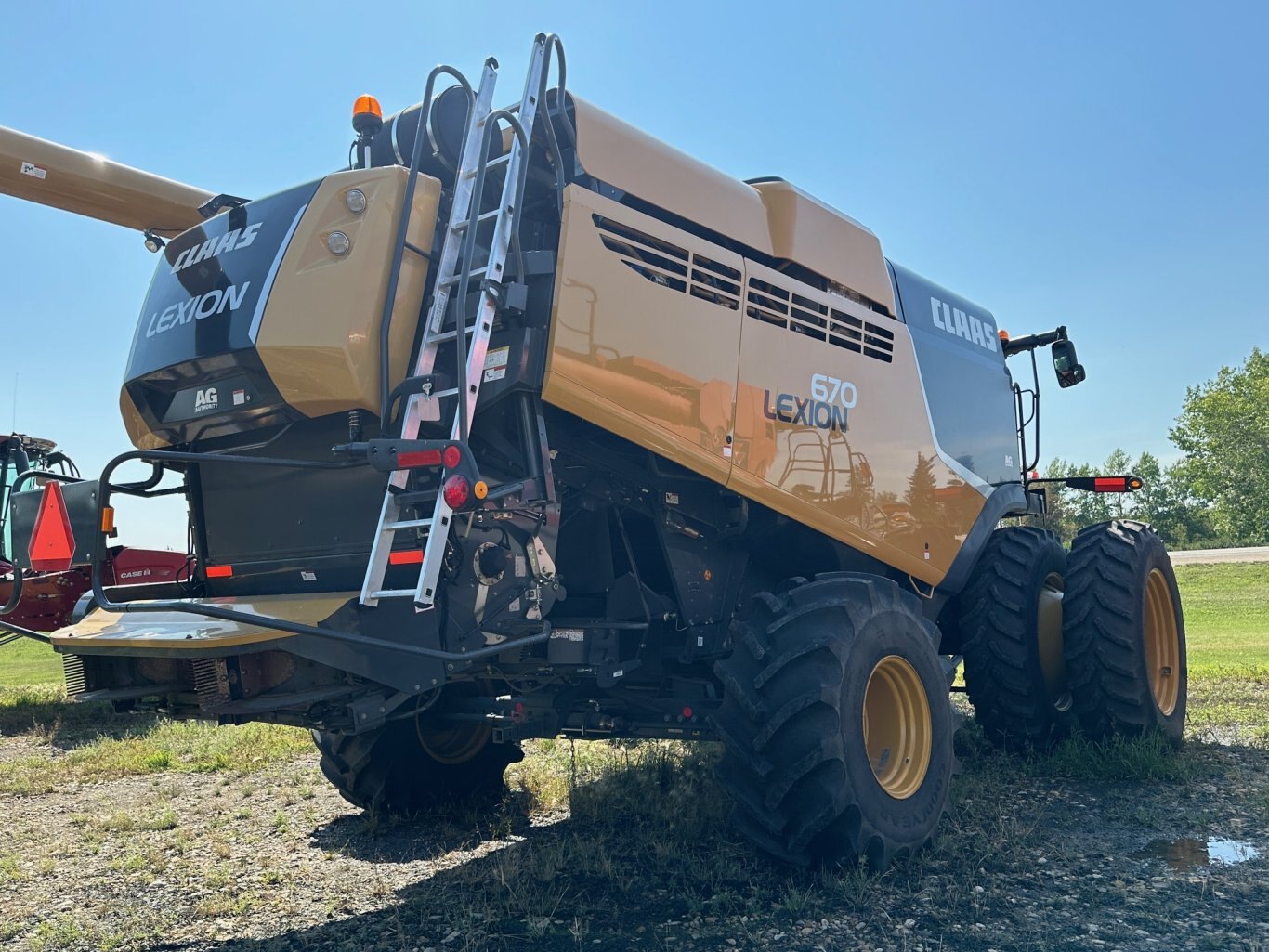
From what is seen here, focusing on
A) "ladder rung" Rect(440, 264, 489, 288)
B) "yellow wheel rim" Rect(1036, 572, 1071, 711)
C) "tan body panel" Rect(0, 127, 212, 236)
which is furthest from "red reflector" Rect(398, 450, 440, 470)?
"yellow wheel rim" Rect(1036, 572, 1071, 711)

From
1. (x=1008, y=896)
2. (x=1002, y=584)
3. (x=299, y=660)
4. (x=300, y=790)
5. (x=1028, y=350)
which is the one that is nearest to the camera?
(x=299, y=660)

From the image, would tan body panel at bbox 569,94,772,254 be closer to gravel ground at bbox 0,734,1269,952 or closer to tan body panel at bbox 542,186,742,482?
tan body panel at bbox 542,186,742,482

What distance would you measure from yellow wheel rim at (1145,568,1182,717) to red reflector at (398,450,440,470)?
224 inches

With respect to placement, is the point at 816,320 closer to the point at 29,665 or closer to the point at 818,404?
the point at 818,404

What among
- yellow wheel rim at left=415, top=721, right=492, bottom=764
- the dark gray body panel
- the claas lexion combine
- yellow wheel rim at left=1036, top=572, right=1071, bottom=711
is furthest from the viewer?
yellow wheel rim at left=1036, top=572, right=1071, bottom=711

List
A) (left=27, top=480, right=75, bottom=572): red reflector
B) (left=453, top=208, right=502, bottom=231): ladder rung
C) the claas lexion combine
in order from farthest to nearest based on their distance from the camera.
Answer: (left=27, top=480, right=75, bottom=572): red reflector
(left=453, top=208, right=502, bottom=231): ladder rung
the claas lexion combine

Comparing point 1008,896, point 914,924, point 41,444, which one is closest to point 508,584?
point 914,924

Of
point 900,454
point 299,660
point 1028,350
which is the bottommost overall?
point 299,660

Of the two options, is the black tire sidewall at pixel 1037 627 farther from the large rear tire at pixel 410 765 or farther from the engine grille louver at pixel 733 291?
the large rear tire at pixel 410 765

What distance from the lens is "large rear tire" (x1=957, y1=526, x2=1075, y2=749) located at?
654 cm

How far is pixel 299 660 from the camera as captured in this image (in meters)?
3.80

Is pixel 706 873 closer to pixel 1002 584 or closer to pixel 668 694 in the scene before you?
pixel 668 694

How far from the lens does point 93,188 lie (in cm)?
562

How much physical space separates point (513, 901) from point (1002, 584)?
153 inches
